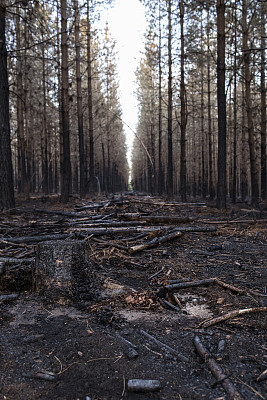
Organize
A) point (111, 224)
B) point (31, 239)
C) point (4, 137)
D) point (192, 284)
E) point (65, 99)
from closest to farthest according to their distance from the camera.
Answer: point (192, 284), point (31, 239), point (111, 224), point (4, 137), point (65, 99)

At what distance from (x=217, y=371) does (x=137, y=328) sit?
88 cm

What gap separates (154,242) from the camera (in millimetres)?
5535

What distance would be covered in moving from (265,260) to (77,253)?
3067 mm

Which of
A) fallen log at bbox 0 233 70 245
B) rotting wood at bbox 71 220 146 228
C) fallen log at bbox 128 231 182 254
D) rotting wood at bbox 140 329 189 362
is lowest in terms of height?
rotting wood at bbox 140 329 189 362

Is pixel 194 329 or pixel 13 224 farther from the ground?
pixel 13 224

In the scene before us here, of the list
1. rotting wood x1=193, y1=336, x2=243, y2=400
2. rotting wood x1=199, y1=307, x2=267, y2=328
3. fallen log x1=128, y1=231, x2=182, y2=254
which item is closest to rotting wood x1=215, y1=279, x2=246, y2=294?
rotting wood x1=199, y1=307, x2=267, y2=328

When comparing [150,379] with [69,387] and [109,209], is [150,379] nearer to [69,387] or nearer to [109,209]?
[69,387]

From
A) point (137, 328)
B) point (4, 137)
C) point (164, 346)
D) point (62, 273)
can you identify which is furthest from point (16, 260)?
point (4, 137)

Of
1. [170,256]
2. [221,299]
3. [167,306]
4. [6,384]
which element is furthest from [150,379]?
[170,256]

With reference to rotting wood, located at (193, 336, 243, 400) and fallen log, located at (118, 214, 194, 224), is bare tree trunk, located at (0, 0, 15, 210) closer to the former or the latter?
fallen log, located at (118, 214, 194, 224)

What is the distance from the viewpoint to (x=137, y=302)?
128 inches

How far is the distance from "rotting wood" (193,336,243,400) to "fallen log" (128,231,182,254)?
106 inches

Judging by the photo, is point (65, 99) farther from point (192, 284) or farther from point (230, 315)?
point (230, 315)

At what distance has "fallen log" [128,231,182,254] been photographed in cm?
512
